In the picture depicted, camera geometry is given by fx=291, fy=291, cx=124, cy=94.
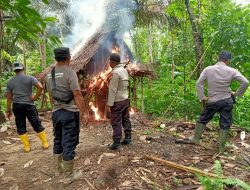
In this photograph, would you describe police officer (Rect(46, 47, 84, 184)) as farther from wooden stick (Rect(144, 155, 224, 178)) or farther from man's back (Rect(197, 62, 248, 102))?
man's back (Rect(197, 62, 248, 102))

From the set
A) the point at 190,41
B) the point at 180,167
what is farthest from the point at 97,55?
the point at 180,167

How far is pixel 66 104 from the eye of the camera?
16.0 feet

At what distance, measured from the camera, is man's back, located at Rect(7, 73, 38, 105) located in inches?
252

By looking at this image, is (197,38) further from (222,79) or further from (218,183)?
(218,183)

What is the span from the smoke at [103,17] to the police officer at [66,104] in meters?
5.87

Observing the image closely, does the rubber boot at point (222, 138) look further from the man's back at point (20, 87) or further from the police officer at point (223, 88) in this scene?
the man's back at point (20, 87)

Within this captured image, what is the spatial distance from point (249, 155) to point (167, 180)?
2348mm

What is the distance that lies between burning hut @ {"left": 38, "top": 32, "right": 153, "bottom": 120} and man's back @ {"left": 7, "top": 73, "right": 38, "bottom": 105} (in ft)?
7.71

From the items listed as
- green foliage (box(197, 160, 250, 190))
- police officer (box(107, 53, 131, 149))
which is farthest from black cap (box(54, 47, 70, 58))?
green foliage (box(197, 160, 250, 190))

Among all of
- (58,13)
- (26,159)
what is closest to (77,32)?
(58,13)

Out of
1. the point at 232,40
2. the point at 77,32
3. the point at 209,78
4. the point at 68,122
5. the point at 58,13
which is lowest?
the point at 68,122

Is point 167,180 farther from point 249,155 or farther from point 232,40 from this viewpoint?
point 232,40

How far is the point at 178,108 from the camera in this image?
398 inches

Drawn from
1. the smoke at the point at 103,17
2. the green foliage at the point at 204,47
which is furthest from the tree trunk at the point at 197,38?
the smoke at the point at 103,17
